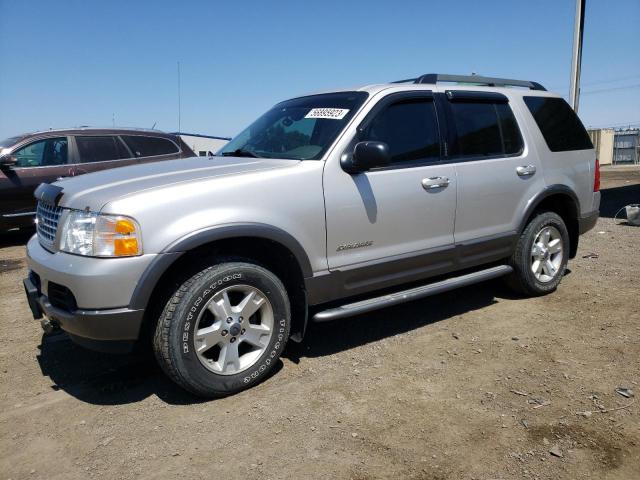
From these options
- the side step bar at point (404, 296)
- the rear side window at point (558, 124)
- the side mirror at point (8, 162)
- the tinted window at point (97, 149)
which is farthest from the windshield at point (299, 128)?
the side mirror at point (8, 162)

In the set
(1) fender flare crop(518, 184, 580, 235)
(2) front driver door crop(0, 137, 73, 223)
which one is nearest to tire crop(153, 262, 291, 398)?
(1) fender flare crop(518, 184, 580, 235)

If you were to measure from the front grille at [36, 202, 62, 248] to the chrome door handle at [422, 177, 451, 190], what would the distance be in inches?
99.0

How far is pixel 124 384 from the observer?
3502 millimetres

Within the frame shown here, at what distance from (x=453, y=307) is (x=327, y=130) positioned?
85.8 inches

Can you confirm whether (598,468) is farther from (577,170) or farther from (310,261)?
(577,170)

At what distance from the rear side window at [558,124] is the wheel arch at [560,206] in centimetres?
42

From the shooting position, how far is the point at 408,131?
402cm

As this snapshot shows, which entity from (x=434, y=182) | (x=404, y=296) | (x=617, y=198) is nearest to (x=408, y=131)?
(x=434, y=182)

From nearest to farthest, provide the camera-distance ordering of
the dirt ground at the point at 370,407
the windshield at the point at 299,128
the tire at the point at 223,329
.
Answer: the dirt ground at the point at 370,407, the tire at the point at 223,329, the windshield at the point at 299,128

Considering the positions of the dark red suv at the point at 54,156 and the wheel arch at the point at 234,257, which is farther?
the dark red suv at the point at 54,156

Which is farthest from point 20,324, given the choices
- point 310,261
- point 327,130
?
point 327,130

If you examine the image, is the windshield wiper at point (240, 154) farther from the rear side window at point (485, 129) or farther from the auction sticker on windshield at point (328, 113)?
the rear side window at point (485, 129)

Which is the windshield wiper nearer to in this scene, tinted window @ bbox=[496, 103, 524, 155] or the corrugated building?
tinted window @ bbox=[496, 103, 524, 155]

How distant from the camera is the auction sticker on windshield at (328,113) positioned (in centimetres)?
382
